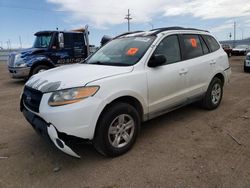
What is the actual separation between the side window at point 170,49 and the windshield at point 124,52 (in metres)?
0.20

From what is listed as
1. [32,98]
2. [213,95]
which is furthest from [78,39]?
[32,98]

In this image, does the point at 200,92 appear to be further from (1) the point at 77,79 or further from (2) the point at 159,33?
(1) the point at 77,79

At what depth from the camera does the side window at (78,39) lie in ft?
35.3

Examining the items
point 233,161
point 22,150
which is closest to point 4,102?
point 22,150

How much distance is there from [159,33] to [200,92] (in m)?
1.54

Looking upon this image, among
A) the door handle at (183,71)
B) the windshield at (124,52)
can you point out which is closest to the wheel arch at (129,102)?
the windshield at (124,52)

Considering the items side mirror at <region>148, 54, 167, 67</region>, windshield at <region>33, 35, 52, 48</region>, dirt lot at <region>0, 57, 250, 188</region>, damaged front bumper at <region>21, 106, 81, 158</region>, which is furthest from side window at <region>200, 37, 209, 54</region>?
windshield at <region>33, 35, 52, 48</region>

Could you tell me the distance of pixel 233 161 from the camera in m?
3.03

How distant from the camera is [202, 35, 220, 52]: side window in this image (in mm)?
5031

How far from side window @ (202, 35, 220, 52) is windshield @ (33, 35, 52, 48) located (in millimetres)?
7080

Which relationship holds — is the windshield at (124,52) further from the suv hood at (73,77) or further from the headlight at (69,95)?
the headlight at (69,95)

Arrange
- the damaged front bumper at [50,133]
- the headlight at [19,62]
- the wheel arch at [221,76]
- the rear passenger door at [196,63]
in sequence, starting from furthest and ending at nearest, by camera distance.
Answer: the headlight at [19,62] < the wheel arch at [221,76] < the rear passenger door at [196,63] < the damaged front bumper at [50,133]

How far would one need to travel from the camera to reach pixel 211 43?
16.9 ft

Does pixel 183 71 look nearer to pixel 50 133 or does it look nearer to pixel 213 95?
pixel 213 95
